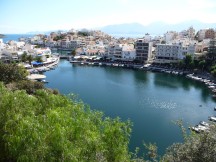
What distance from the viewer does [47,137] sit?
17.9 feet

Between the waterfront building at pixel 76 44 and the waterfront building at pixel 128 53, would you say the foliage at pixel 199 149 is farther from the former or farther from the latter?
the waterfront building at pixel 76 44

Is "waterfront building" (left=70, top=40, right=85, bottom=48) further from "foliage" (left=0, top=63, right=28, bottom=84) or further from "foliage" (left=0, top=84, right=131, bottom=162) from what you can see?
"foliage" (left=0, top=84, right=131, bottom=162)

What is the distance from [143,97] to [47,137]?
1968cm

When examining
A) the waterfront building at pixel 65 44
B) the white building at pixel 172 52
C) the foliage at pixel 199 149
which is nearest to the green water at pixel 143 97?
the white building at pixel 172 52

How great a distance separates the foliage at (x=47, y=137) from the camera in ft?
16.8

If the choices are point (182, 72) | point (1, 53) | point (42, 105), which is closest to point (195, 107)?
point (182, 72)

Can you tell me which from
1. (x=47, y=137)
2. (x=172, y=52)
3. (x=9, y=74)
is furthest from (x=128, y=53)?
(x=47, y=137)

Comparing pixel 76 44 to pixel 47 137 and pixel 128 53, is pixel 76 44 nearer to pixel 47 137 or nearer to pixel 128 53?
pixel 128 53

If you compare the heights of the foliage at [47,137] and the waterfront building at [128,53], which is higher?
the foliage at [47,137]

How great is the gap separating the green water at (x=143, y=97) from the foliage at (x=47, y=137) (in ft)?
24.3

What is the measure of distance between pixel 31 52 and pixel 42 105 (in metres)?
36.7

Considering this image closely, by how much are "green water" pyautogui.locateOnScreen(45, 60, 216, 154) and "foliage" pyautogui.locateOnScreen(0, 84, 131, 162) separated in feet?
24.3

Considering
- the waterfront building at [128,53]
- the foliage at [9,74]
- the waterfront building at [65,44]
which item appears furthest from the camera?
the waterfront building at [65,44]

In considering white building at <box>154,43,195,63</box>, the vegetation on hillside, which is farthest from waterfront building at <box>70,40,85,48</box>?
the vegetation on hillside
